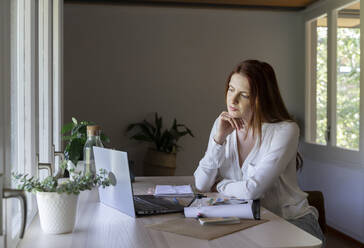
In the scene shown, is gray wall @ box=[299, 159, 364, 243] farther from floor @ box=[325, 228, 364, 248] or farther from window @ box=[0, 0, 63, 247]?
window @ box=[0, 0, 63, 247]

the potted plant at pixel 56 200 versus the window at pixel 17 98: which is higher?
the window at pixel 17 98

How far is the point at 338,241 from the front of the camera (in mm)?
4000

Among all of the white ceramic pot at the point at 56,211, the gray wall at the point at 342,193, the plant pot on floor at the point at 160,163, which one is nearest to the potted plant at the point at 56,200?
the white ceramic pot at the point at 56,211

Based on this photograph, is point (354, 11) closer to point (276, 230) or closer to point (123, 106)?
point (123, 106)

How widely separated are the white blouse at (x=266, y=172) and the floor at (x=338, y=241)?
2132 mm

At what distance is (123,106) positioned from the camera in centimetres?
491

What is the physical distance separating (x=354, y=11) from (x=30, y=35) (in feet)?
10.8

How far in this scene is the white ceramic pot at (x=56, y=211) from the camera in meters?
1.20

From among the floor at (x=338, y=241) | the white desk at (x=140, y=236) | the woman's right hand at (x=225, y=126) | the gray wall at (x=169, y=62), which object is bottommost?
the floor at (x=338, y=241)

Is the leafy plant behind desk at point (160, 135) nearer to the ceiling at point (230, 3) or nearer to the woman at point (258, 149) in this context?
the ceiling at point (230, 3)

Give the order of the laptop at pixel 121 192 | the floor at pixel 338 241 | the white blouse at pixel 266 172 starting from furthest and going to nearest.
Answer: the floor at pixel 338 241
the white blouse at pixel 266 172
the laptop at pixel 121 192

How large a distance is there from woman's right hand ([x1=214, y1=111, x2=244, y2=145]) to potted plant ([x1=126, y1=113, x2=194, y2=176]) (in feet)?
8.57

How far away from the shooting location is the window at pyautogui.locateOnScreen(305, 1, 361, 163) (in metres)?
4.02

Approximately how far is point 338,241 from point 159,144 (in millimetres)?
2009
